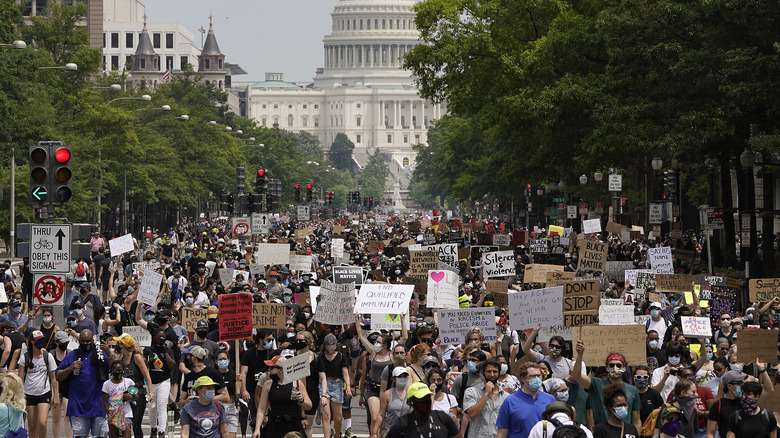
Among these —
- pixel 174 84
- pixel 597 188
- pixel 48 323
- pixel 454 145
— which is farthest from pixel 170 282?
pixel 174 84

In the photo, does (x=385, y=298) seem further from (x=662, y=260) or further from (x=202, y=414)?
(x=662, y=260)

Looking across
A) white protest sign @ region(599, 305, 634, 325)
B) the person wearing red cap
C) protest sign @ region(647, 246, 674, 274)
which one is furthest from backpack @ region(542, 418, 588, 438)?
protest sign @ region(647, 246, 674, 274)

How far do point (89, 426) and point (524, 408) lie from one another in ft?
18.4

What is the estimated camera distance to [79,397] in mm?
15555

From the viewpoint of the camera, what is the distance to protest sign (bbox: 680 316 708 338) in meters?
18.1

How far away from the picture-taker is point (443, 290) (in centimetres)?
2036

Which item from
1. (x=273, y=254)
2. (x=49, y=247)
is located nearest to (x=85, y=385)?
(x=49, y=247)

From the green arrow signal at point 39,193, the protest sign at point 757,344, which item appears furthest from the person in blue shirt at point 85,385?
the protest sign at point 757,344

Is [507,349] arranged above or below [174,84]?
below

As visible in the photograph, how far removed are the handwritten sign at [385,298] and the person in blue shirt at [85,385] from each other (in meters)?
3.44

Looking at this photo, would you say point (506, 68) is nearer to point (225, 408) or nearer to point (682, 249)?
point (682, 249)

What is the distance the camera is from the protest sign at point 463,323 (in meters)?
16.7

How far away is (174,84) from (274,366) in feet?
276

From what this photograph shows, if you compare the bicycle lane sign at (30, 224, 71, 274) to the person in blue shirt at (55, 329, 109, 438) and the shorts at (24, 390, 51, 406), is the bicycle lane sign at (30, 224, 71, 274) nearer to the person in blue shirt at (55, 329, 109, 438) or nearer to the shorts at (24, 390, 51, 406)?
the shorts at (24, 390, 51, 406)
